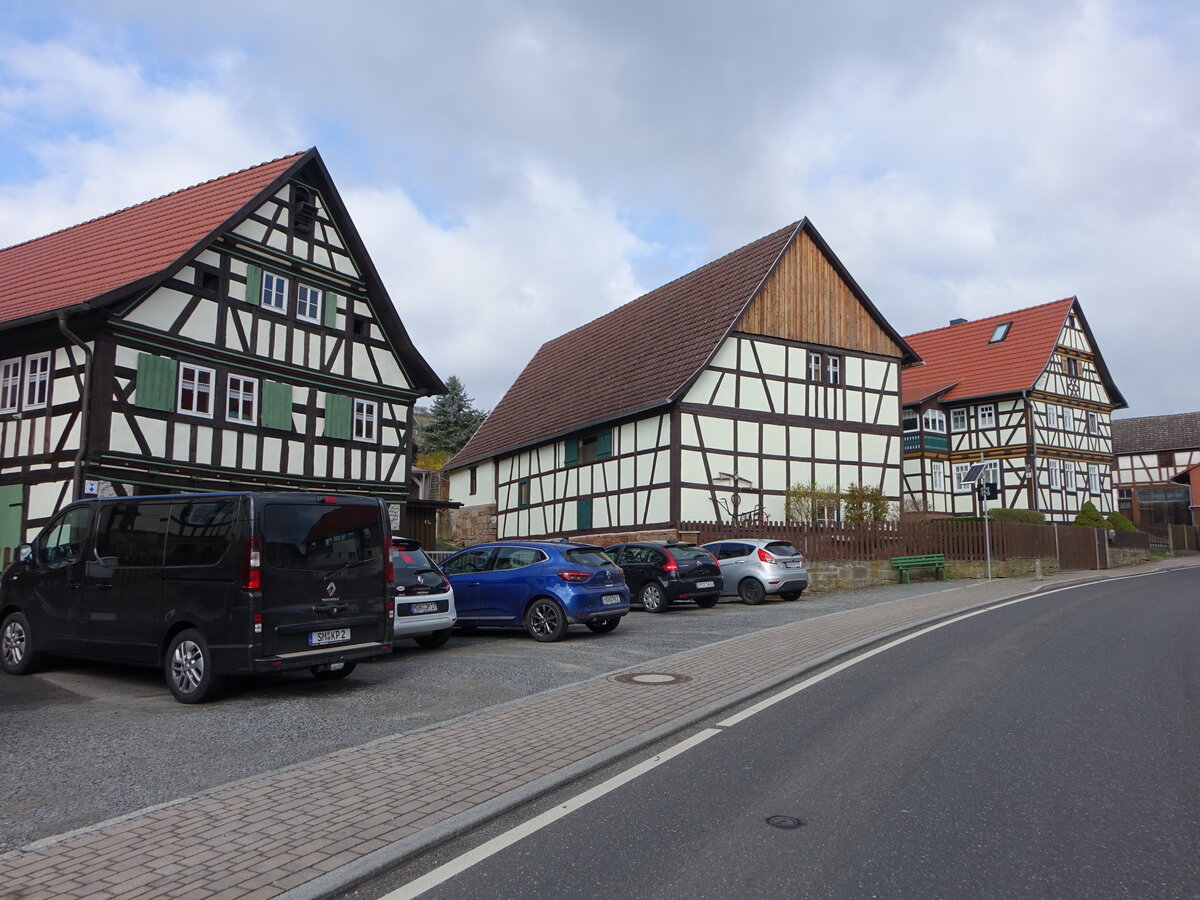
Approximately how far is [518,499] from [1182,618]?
81.6ft

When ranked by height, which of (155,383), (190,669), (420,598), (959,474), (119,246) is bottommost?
(190,669)

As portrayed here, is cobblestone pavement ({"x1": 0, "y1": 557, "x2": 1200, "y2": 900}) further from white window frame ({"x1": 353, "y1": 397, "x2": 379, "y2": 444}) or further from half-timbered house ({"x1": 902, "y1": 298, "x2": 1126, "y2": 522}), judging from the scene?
half-timbered house ({"x1": 902, "y1": 298, "x2": 1126, "y2": 522})

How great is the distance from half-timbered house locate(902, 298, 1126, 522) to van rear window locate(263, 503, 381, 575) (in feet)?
113

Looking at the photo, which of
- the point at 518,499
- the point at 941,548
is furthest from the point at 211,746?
the point at 518,499

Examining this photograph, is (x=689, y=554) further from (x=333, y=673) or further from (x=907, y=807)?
(x=907, y=807)

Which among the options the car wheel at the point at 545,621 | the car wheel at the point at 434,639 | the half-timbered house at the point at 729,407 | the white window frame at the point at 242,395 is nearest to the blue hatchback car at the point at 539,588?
the car wheel at the point at 545,621

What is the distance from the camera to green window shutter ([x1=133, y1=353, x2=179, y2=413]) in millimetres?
20000

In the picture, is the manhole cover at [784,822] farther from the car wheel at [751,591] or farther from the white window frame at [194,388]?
the white window frame at [194,388]

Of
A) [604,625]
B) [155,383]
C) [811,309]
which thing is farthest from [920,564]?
[155,383]

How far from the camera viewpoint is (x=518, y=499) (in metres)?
36.6

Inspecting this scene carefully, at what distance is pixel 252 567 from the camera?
861 cm

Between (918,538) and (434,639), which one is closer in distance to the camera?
(434,639)

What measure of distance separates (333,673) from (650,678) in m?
3.56

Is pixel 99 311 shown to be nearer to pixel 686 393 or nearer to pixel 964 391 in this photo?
pixel 686 393
